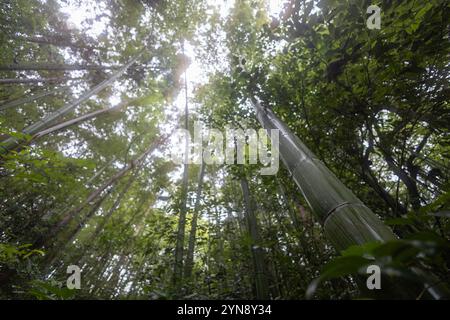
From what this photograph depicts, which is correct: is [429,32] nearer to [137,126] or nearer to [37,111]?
[137,126]

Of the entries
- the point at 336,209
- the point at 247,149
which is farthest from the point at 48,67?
the point at 336,209

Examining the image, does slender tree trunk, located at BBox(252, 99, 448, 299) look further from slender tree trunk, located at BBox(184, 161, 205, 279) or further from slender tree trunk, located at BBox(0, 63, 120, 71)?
slender tree trunk, located at BBox(0, 63, 120, 71)

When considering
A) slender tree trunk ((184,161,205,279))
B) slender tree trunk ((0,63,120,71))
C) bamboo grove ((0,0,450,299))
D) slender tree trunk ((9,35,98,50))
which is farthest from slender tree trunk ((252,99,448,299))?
slender tree trunk ((9,35,98,50))

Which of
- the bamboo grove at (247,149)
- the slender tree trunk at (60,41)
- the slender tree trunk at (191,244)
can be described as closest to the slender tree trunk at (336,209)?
the bamboo grove at (247,149)

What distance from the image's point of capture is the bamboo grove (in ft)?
3.79

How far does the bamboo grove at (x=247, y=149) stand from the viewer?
3.79 ft

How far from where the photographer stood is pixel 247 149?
9.32 ft

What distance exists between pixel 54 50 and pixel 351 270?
7.02 metres

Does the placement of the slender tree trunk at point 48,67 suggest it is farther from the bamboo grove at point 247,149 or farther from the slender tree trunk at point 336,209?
the slender tree trunk at point 336,209

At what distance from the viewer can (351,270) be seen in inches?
16.9

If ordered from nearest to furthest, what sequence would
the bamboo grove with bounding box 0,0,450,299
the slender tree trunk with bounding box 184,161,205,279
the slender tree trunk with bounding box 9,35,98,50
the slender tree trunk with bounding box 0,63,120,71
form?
the bamboo grove with bounding box 0,0,450,299 → the slender tree trunk with bounding box 184,161,205,279 → the slender tree trunk with bounding box 0,63,120,71 → the slender tree trunk with bounding box 9,35,98,50

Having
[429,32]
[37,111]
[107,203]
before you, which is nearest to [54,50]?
[37,111]

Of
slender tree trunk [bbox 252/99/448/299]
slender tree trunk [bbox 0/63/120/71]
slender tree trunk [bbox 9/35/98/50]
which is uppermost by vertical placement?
slender tree trunk [bbox 9/35/98/50]
